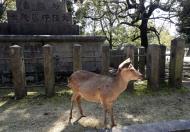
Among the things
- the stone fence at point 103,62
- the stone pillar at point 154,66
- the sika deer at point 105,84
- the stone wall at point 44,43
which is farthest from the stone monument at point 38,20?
the sika deer at point 105,84

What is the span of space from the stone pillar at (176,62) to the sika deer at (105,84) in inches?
159

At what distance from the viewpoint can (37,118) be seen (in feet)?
20.5

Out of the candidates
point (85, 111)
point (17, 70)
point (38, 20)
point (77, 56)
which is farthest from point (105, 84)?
point (38, 20)

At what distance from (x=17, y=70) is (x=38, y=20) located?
2952 mm

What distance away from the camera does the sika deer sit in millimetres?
4900

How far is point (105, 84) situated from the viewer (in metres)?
5.11

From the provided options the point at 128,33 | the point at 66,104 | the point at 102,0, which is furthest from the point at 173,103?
the point at 128,33

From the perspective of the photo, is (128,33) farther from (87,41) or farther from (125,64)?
(125,64)

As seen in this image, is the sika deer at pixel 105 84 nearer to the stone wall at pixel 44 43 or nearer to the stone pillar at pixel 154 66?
the stone pillar at pixel 154 66

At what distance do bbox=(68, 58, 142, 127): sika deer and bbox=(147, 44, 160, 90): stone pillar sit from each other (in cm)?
342

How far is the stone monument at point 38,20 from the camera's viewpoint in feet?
32.7

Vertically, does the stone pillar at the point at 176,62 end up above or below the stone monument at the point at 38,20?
below

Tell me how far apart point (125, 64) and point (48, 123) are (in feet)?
6.93

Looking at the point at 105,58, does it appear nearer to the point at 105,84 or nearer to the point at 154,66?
the point at 154,66
